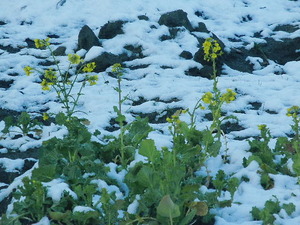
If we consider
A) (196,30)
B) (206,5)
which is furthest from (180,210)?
(206,5)

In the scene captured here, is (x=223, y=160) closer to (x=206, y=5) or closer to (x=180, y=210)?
(x=180, y=210)

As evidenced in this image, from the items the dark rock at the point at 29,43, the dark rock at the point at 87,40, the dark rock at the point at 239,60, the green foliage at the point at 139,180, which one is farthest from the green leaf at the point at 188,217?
the dark rock at the point at 29,43

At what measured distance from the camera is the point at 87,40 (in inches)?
242

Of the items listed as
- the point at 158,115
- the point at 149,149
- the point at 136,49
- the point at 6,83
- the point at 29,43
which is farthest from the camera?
the point at 29,43

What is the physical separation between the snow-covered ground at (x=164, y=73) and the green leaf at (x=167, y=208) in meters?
0.42

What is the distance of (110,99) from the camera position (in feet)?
16.3

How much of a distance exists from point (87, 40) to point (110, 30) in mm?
504

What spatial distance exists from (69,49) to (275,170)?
3.73 m

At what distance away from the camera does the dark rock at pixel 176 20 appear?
6.63 metres

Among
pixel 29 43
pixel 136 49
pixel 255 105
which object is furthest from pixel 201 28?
pixel 29 43

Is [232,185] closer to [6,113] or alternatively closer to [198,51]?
[6,113]

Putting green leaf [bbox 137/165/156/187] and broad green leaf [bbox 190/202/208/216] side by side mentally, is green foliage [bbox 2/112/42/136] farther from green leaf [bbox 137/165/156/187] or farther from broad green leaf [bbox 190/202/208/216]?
broad green leaf [bbox 190/202/208/216]

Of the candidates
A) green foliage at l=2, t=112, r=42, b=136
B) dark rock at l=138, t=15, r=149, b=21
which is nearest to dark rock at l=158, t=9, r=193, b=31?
dark rock at l=138, t=15, r=149, b=21

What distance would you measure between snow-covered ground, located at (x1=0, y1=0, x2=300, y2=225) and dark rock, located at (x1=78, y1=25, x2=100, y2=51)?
0.14 metres
